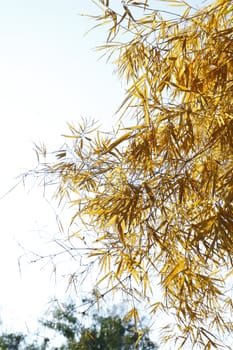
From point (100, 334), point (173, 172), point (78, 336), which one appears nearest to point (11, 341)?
point (78, 336)

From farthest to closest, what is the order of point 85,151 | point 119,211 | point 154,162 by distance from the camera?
point 85,151, point 154,162, point 119,211

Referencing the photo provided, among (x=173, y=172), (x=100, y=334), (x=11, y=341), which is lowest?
(x=173, y=172)

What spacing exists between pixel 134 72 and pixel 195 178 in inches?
21.6

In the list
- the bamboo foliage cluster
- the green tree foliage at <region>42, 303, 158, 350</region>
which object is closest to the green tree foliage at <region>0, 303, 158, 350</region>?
the green tree foliage at <region>42, 303, 158, 350</region>

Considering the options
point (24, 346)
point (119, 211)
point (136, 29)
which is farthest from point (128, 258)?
point (24, 346)

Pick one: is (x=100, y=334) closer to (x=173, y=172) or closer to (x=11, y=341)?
(x=11, y=341)

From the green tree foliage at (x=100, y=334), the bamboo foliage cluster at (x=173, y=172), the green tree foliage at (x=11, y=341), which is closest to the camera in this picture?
the bamboo foliage cluster at (x=173, y=172)

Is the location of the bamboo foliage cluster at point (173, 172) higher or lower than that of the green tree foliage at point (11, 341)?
lower

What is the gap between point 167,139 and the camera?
310 cm

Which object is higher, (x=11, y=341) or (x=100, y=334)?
(x=11, y=341)

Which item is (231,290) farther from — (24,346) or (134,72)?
(24,346)

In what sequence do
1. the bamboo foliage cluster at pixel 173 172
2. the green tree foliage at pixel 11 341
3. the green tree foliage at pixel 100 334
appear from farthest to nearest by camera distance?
the green tree foliage at pixel 11 341
the green tree foliage at pixel 100 334
the bamboo foliage cluster at pixel 173 172

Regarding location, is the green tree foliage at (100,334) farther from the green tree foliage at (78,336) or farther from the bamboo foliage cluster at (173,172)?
the bamboo foliage cluster at (173,172)

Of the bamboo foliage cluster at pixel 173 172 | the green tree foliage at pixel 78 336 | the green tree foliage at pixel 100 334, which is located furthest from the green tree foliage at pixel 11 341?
the bamboo foliage cluster at pixel 173 172
